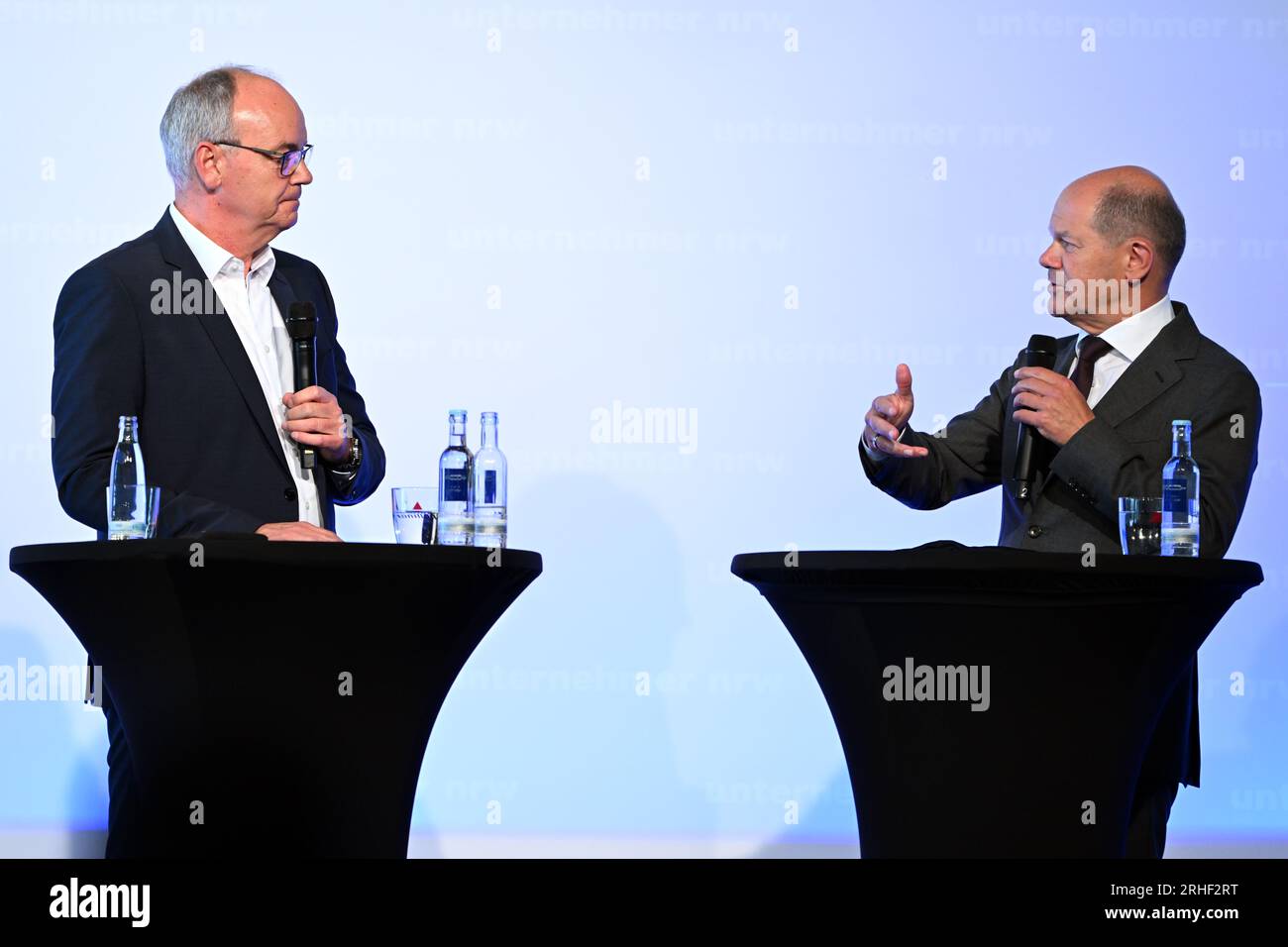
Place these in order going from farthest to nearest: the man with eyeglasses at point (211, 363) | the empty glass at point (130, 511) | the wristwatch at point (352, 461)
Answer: the wristwatch at point (352, 461)
the man with eyeglasses at point (211, 363)
the empty glass at point (130, 511)

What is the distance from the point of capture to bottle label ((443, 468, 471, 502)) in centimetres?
271

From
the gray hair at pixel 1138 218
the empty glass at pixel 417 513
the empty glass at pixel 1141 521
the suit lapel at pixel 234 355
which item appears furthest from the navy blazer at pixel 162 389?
the gray hair at pixel 1138 218

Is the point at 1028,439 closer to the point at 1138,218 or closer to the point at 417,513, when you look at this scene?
the point at 1138,218

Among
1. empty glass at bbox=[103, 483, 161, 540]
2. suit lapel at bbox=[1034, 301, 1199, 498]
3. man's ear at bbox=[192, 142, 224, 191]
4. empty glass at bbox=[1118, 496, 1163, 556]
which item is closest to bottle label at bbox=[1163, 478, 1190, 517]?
empty glass at bbox=[1118, 496, 1163, 556]

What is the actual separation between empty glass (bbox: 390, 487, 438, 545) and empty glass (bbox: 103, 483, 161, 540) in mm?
425

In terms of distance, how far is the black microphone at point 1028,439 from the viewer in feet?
9.94

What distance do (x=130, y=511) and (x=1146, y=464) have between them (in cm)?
188

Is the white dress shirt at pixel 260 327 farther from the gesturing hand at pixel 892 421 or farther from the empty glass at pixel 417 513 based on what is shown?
the gesturing hand at pixel 892 421

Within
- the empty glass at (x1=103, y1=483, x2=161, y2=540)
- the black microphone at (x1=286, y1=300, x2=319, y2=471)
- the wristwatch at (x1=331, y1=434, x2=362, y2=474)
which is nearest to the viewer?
the empty glass at (x1=103, y1=483, x2=161, y2=540)

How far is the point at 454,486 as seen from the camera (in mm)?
2707

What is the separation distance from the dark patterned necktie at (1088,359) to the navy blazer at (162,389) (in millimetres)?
1597

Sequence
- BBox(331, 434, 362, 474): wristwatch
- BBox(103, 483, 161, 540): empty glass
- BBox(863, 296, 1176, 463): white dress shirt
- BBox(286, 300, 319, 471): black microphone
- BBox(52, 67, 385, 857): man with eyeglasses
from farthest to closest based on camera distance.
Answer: BBox(863, 296, 1176, 463): white dress shirt → BBox(331, 434, 362, 474): wristwatch → BBox(286, 300, 319, 471): black microphone → BBox(52, 67, 385, 857): man with eyeglasses → BBox(103, 483, 161, 540): empty glass

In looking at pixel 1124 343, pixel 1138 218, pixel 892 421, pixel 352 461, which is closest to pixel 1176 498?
pixel 1124 343

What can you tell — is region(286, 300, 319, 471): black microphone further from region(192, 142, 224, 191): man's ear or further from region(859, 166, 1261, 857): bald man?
region(859, 166, 1261, 857): bald man
